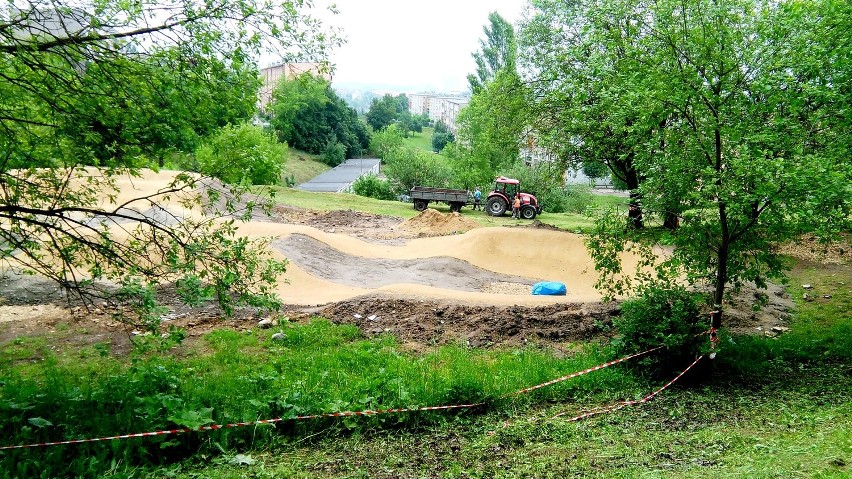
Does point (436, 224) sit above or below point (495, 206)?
below

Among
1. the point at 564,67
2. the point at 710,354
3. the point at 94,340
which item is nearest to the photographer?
the point at 710,354

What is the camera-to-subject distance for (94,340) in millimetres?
9141

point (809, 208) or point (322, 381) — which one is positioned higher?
point (809, 208)

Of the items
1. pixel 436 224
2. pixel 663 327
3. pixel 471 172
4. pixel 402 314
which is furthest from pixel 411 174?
pixel 663 327

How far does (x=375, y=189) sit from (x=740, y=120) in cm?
2840

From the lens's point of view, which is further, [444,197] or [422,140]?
[422,140]

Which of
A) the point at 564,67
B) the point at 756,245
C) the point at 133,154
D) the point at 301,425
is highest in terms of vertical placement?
the point at 564,67

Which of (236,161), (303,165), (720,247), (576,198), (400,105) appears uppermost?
(400,105)

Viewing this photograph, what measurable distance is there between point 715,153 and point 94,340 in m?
9.81

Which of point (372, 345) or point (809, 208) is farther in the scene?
point (372, 345)

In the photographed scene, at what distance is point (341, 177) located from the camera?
52.7 meters

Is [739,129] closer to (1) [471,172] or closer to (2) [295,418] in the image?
(2) [295,418]

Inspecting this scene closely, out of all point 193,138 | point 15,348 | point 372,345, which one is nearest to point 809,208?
point 372,345

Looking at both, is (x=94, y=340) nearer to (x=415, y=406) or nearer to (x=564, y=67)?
(x=415, y=406)
